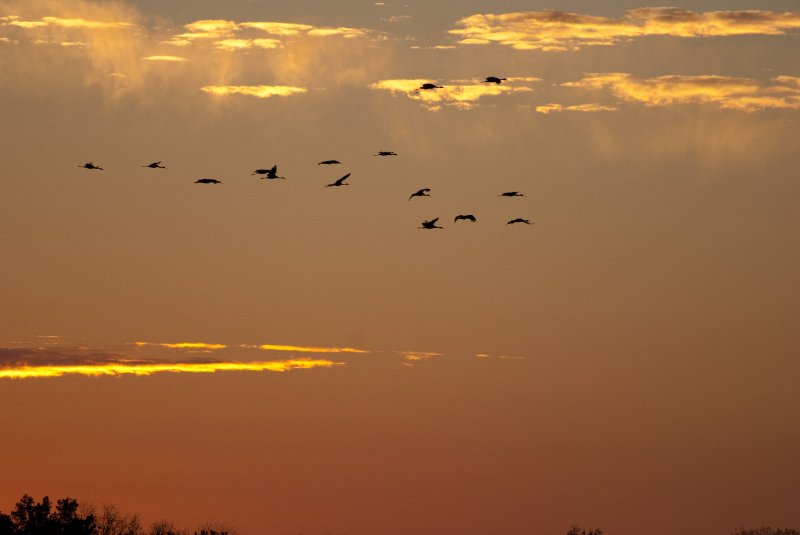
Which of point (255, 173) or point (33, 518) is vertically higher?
point (255, 173)

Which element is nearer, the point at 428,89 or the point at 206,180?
the point at 428,89

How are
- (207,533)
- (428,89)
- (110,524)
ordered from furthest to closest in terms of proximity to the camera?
(110,524), (207,533), (428,89)

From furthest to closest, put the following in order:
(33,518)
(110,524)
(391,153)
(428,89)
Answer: (110,524) → (33,518) → (391,153) → (428,89)

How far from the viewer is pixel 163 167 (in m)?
117

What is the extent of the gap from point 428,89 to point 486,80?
4600 mm

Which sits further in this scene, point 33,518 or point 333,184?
point 33,518

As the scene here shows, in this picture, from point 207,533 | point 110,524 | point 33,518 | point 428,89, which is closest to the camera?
point 428,89

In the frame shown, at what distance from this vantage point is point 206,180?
11356 cm

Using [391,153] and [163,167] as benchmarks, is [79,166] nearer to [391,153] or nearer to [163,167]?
[163,167]

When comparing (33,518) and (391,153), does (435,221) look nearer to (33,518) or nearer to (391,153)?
(391,153)

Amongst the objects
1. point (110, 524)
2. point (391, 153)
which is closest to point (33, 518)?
point (110, 524)

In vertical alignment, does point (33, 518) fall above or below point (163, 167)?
below

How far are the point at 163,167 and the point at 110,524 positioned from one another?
92471 millimetres

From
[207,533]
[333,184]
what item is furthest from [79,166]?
[207,533]
